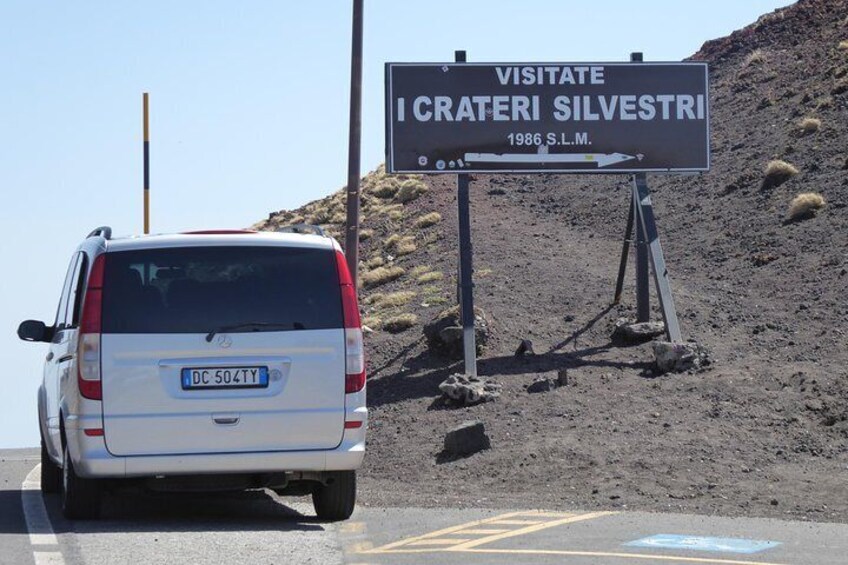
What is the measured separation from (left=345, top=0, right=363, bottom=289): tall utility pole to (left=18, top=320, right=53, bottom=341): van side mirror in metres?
8.57

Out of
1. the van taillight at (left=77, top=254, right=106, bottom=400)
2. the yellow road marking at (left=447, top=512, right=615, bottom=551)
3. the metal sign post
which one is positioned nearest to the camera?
the yellow road marking at (left=447, top=512, right=615, bottom=551)

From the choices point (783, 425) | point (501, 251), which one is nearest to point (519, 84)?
point (783, 425)

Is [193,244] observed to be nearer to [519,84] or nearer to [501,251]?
[519,84]

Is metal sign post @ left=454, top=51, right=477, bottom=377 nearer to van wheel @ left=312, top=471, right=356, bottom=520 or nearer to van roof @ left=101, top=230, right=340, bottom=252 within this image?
van wheel @ left=312, top=471, right=356, bottom=520

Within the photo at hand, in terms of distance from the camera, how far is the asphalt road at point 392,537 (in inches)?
372

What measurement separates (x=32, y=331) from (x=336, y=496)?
3196 millimetres

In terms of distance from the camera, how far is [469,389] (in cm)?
1917

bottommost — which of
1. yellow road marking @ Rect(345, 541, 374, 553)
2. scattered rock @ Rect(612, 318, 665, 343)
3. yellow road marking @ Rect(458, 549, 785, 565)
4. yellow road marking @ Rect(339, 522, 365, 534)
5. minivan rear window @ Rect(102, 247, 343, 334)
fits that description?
yellow road marking @ Rect(339, 522, 365, 534)

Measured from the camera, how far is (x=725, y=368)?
63.5ft

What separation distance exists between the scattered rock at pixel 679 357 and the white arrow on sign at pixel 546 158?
3016mm

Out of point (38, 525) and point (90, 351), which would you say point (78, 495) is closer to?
point (38, 525)

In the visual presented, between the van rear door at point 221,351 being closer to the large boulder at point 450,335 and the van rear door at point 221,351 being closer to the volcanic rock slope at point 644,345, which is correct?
the volcanic rock slope at point 644,345

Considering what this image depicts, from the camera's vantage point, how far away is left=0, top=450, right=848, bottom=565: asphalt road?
31.0 feet

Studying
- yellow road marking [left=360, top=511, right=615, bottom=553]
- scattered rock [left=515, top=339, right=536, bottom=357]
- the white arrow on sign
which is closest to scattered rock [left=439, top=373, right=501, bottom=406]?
scattered rock [left=515, top=339, right=536, bottom=357]
